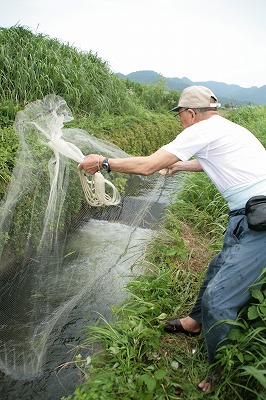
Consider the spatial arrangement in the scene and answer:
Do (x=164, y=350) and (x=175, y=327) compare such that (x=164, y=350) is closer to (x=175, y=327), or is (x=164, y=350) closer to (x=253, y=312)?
(x=175, y=327)

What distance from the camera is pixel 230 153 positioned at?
7.47 ft

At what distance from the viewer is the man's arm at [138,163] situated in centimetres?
235

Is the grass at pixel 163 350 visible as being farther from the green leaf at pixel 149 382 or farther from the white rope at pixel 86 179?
the white rope at pixel 86 179

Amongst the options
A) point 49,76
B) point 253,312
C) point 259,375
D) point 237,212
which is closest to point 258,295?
point 253,312

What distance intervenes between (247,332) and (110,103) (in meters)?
7.01

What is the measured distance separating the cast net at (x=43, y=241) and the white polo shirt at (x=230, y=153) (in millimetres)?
894

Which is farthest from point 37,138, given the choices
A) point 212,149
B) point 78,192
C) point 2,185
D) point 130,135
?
point 130,135

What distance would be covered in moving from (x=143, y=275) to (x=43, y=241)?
1.09 meters

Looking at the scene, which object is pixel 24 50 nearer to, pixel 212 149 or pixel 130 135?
pixel 130 135

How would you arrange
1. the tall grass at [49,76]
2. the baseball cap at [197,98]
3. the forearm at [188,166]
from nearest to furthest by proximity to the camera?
the baseball cap at [197,98]
the forearm at [188,166]
the tall grass at [49,76]

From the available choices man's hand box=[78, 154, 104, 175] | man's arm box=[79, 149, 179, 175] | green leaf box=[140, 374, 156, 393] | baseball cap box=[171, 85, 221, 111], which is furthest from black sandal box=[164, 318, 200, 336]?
baseball cap box=[171, 85, 221, 111]

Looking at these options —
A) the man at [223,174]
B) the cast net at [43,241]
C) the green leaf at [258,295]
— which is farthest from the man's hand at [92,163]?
the green leaf at [258,295]

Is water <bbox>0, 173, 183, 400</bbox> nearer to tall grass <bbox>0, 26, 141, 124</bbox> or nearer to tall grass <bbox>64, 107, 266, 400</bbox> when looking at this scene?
tall grass <bbox>64, 107, 266, 400</bbox>

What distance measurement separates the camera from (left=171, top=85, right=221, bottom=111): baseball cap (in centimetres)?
246
